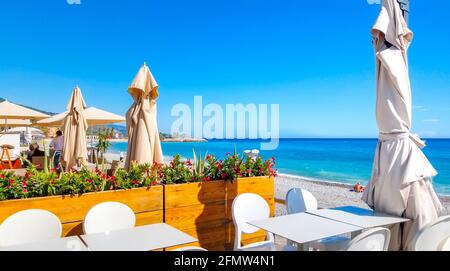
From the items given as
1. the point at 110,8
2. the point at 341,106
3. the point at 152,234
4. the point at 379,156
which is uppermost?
the point at 110,8

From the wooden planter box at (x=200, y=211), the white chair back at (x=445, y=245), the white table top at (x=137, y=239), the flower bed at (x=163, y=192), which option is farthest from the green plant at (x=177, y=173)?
the white chair back at (x=445, y=245)

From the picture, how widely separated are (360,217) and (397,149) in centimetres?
73

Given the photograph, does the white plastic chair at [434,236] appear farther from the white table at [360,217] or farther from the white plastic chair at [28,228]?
the white plastic chair at [28,228]

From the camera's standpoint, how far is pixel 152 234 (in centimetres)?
233

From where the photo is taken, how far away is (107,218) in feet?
8.98

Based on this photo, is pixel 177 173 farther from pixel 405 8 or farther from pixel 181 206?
pixel 405 8

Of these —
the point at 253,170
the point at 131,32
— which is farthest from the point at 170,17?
the point at 253,170

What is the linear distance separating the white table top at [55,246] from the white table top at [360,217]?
2138 mm

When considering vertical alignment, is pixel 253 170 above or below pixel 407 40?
below

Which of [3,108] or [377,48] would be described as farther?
[3,108]

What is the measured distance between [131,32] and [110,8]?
12.1ft

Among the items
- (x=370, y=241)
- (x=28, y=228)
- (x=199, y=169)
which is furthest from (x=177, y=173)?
(x=370, y=241)

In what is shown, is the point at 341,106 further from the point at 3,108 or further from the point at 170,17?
the point at 3,108
